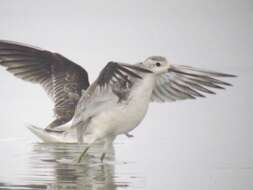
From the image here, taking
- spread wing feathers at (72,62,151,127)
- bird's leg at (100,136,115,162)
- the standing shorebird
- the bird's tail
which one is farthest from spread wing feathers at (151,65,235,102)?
the bird's tail

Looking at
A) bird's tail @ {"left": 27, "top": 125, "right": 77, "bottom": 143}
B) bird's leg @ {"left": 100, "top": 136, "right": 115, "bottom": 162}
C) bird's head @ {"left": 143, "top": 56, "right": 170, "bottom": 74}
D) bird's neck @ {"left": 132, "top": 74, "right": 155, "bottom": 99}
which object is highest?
bird's head @ {"left": 143, "top": 56, "right": 170, "bottom": 74}

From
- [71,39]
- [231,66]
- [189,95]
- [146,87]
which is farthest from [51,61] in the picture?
[231,66]

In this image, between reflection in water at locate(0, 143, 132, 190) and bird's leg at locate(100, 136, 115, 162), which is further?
bird's leg at locate(100, 136, 115, 162)

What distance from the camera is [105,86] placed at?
192cm

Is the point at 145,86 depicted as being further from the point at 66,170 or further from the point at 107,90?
the point at 66,170

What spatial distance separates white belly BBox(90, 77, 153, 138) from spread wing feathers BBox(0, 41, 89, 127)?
0.14 meters

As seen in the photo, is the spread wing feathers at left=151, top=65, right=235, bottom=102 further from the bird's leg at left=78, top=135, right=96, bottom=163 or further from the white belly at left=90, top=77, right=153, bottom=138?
the bird's leg at left=78, top=135, right=96, bottom=163

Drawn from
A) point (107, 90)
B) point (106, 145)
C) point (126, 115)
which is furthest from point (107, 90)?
point (106, 145)

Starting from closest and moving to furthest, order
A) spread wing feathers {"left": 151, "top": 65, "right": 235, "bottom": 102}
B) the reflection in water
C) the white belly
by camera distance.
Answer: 1. the reflection in water
2. the white belly
3. spread wing feathers {"left": 151, "top": 65, "right": 235, "bottom": 102}

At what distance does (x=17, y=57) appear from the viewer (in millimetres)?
2094

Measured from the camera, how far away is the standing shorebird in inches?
76.5

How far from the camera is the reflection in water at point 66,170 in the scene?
185cm

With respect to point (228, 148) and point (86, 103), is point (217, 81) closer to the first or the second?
point (228, 148)

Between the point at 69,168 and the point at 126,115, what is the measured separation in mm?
274
